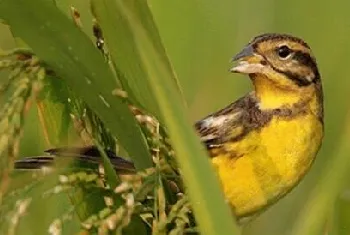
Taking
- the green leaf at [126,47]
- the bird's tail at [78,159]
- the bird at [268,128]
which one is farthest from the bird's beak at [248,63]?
the green leaf at [126,47]

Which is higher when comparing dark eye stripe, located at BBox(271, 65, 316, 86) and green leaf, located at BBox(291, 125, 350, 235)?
dark eye stripe, located at BBox(271, 65, 316, 86)

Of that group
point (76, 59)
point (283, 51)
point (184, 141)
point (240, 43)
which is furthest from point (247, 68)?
point (184, 141)

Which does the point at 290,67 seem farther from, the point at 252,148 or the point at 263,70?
the point at 252,148

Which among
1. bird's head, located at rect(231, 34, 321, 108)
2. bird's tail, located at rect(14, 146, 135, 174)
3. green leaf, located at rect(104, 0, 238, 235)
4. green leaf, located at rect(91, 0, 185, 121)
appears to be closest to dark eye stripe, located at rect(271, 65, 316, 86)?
bird's head, located at rect(231, 34, 321, 108)

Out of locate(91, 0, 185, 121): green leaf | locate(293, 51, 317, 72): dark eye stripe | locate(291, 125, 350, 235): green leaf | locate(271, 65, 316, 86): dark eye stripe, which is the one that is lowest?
locate(291, 125, 350, 235): green leaf

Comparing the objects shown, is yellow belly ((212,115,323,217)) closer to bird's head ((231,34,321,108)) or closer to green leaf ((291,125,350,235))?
bird's head ((231,34,321,108))

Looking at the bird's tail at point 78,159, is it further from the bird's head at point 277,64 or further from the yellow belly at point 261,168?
the bird's head at point 277,64
